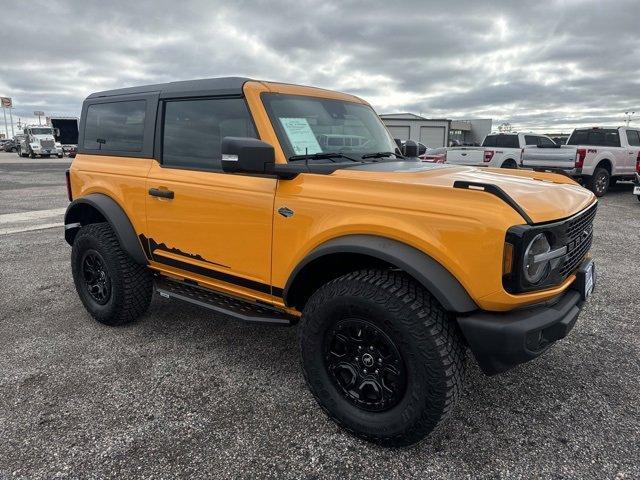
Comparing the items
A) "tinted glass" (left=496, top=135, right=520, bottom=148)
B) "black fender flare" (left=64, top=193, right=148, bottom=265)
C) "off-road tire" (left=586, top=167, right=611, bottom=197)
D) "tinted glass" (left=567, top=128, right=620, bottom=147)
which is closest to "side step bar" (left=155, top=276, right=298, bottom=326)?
"black fender flare" (left=64, top=193, right=148, bottom=265)

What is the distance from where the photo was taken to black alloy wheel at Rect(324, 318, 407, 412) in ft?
7.40

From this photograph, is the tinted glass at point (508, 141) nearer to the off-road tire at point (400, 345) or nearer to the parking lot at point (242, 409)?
the parking lot at point (242, 409)

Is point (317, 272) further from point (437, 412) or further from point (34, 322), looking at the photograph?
point (34, 322)

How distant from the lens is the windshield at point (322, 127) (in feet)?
9.29

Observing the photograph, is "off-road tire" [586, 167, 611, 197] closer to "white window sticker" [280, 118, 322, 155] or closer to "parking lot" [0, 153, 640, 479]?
"parking lot" [0, 153, 640, 479]

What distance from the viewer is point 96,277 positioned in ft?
12.6

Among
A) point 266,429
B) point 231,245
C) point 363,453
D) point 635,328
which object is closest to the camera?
point 363,453

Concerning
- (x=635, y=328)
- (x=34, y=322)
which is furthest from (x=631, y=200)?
(x=34, y=322)

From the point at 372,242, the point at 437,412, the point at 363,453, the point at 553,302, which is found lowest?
the point at 363,453

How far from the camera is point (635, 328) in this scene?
3834mm

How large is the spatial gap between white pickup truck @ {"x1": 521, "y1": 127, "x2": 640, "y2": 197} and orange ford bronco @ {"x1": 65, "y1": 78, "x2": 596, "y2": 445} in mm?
9969

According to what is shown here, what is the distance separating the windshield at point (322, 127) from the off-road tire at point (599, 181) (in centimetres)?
1058

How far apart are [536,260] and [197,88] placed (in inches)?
95.9

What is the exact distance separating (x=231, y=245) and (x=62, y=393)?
1.37m
